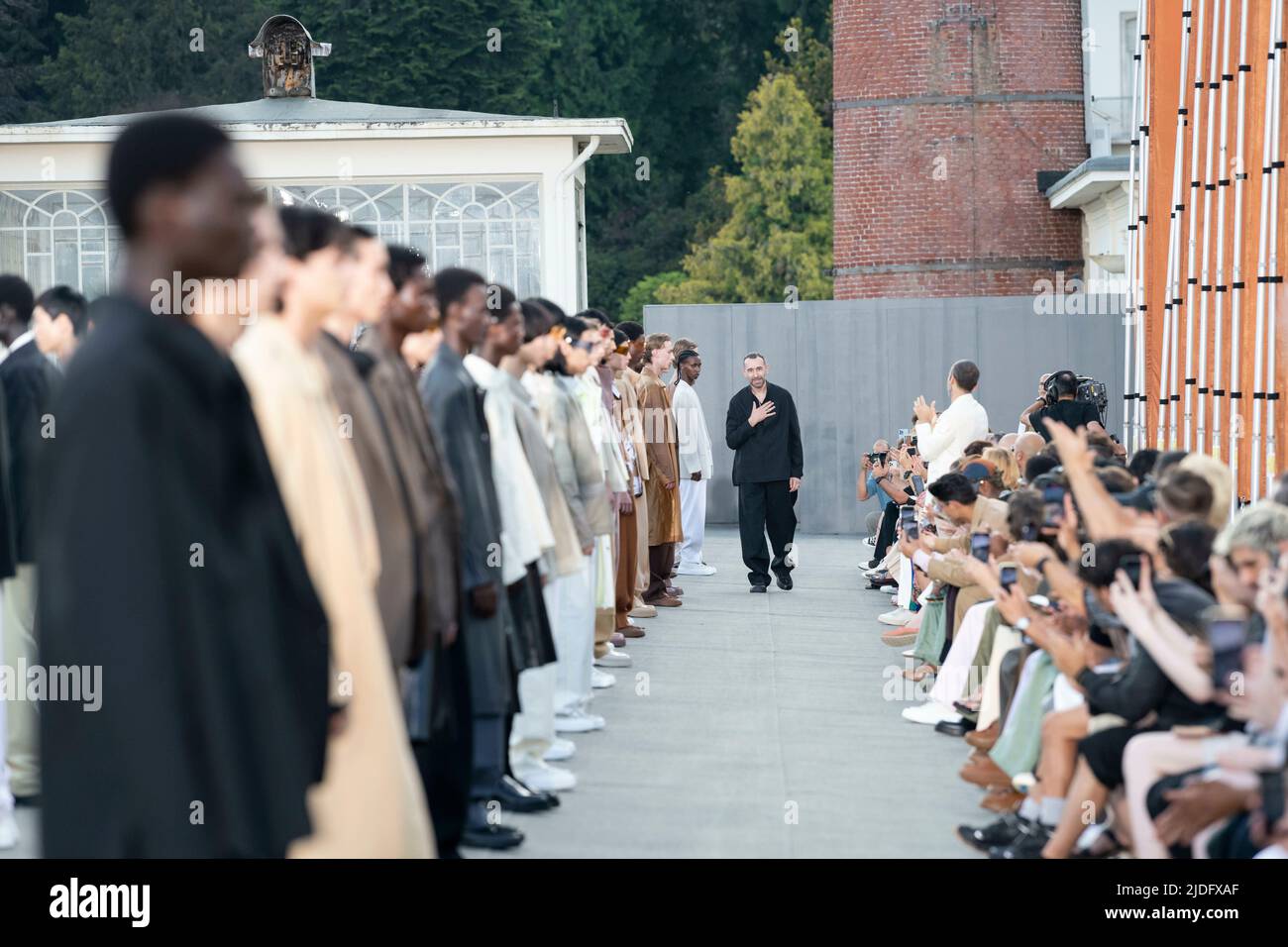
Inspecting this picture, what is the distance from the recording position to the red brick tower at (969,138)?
86.9 feet

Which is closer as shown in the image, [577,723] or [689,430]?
[577,723]

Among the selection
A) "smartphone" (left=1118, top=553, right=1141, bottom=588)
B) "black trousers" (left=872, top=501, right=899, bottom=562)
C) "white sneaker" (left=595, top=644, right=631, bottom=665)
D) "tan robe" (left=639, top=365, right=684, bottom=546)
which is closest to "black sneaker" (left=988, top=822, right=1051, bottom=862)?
"smartphone" (left=1118, top=553, right=1141, bottom=588)

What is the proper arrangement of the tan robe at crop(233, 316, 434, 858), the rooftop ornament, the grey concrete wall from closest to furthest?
the tan robe at crop(233, 316, 434, 858) → the grey concrete wall → the rooftop ornament

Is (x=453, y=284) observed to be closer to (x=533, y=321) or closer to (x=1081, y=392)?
(x=533, y=321)

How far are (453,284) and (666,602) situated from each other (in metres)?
7.78

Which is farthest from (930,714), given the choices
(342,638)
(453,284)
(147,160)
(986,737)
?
(147,160)

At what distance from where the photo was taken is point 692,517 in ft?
56.5

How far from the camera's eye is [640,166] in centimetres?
4791

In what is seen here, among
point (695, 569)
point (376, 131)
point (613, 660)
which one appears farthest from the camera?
point (376, 131)

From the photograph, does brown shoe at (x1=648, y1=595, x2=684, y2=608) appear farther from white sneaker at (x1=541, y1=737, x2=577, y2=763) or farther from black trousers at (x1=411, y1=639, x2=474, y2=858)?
black trousers at (x1=411, y1=639, x2=474, y2=858)

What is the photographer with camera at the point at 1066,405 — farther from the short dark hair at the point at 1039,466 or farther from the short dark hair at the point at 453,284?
the short dark hair at the point at 453,284

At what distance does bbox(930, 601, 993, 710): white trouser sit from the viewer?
9.38 metres
